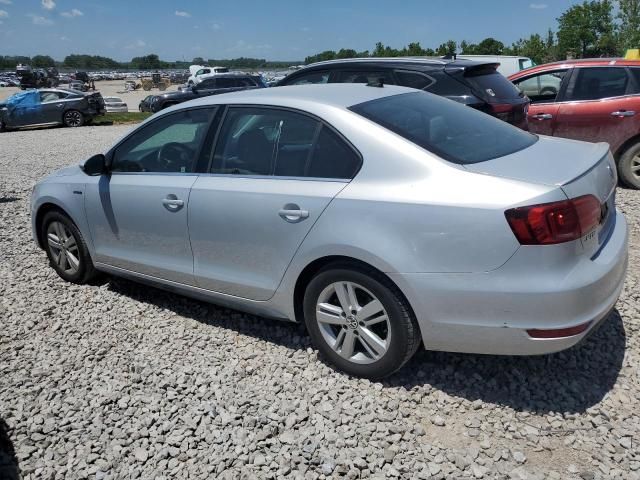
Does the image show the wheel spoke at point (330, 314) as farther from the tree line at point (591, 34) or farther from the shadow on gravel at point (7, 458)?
the tree line at point (591, 34)

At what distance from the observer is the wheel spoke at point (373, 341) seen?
3.17 meters

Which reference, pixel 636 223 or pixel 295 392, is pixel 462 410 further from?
pixel 636 223

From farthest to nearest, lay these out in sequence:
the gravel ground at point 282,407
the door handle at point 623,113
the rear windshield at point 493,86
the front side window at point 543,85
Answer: the front side window at point 543,85
the door handle at point 623,113
the rear windshield at point 493,86
the gravel ground at point 282,407

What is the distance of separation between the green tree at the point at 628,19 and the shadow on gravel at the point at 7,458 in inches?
1608

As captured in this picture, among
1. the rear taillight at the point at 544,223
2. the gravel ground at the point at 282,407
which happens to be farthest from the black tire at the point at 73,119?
the rear taillight at the point at 544,223

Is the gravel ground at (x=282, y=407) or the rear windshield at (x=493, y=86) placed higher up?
the rear windshield at (x=493, y=86)

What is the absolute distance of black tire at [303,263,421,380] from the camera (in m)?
3.00

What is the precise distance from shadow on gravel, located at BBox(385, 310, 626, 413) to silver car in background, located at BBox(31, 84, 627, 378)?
375 millimetres

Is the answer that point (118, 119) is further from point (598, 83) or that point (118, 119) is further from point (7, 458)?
point (7, 458)

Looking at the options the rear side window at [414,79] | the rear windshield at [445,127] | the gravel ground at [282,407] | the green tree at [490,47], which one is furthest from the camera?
the green tree at [490,47]

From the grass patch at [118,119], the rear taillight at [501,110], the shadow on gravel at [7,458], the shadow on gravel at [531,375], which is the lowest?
the grass patch at [118,119]

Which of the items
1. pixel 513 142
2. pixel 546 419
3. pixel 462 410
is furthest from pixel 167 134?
pixel 546 419

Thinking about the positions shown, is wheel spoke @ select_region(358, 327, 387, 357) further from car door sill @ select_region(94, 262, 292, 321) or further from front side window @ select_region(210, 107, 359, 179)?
front side window @ select_region(210, 107, 359, 179)

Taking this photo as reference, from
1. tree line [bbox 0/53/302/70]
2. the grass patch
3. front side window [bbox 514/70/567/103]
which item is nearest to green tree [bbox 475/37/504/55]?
the grass patch
